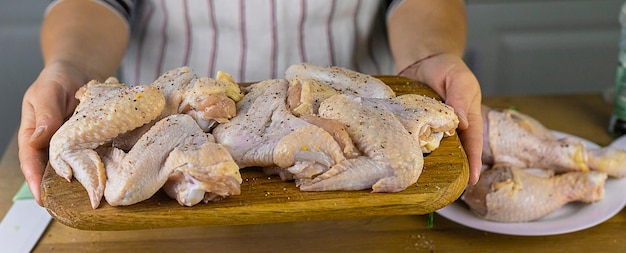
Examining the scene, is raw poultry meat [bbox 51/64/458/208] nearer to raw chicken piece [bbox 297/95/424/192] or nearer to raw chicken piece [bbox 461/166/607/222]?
raw chicken piece [bbox 297/95/424/192]

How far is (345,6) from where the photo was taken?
1.90m

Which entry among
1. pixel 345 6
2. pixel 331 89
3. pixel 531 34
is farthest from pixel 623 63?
pixel 531 34

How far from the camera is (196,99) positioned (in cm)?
125

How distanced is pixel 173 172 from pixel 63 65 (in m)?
0.55

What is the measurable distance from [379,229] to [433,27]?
0.58 meters

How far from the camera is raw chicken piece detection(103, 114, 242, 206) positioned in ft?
3.60

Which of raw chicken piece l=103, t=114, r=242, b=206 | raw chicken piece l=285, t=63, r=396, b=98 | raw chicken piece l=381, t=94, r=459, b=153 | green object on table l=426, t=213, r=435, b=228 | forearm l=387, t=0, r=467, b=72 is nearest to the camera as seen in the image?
raw chicken piece l=103, t=114, r=242, b=206

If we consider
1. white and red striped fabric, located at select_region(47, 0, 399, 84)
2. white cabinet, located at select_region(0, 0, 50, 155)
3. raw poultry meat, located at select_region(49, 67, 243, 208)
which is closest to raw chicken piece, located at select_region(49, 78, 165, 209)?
raw poultry meat, located at select_region(49, 67, 243, 208)

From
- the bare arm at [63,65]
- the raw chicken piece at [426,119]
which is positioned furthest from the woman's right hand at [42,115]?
the raw chicken piece at [426,119]

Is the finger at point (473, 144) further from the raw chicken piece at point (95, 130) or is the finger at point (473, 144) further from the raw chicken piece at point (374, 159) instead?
the raw chicken piece at point (95, 130)

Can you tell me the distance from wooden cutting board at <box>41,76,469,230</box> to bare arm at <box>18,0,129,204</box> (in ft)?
0.48

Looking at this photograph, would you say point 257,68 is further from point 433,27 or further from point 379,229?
point 379,229

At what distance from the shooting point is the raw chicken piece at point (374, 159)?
113 cm

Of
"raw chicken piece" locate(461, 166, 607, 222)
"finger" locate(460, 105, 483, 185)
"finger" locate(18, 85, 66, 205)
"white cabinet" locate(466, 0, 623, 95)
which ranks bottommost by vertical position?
"white cabinet" locate(466, 0, 623, 95)
